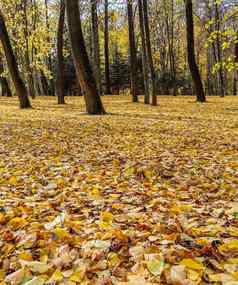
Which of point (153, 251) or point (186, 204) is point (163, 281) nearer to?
point (153, 251)

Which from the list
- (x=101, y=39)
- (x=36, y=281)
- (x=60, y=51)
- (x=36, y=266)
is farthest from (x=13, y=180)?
(x=101, y=39)

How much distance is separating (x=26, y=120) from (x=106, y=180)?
735 cm

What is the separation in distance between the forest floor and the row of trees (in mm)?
2004

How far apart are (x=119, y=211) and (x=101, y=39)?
38544 mm

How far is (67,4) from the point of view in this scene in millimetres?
11336

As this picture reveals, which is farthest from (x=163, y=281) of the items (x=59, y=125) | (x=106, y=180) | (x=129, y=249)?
(x=59, y=125)

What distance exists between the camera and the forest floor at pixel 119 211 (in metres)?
2.33

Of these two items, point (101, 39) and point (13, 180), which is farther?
point (101, 39)

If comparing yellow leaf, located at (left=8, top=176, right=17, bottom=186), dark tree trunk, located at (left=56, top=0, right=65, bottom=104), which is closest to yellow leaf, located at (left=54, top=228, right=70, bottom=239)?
yellow leaf, located at (left=8, top=176, right=17, bottom=186)

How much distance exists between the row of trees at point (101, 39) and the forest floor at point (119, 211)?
200cm

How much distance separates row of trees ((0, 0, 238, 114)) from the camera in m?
11.6

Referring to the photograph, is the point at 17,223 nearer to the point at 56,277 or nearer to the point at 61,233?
the point at 61,233

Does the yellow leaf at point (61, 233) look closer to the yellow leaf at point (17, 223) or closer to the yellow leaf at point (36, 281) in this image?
the yellow leaf at point (17, 223)

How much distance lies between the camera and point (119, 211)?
351cm
